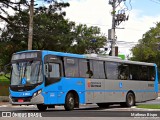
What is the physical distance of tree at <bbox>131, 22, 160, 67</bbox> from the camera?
79594mm

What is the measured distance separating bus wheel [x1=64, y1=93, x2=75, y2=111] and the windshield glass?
2065mm

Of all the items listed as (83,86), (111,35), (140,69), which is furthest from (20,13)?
(83,86)

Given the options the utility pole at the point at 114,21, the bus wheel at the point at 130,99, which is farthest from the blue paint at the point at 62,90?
the utility pole at the point at 114,21

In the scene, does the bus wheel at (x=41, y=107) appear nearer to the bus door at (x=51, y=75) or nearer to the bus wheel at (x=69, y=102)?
the bus wheel at (x=69, y=102)

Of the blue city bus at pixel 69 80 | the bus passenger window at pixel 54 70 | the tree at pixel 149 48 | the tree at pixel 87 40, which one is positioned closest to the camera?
the blue city bus at pixel 69 80

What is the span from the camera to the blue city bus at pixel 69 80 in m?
20.5

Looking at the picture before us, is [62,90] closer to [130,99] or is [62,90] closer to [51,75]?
[51,75]

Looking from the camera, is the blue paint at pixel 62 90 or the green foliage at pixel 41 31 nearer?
the blue paint at pixel 62 90

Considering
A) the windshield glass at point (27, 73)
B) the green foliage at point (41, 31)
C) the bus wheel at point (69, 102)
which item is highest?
the green foliage at point (41, 31)

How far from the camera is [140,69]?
1123 inches

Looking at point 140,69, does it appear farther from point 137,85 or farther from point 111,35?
point 111,35

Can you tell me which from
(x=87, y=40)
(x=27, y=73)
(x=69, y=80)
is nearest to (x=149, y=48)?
(x=87, y=40)

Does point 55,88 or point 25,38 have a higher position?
point 25,38

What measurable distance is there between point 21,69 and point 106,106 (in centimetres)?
818
